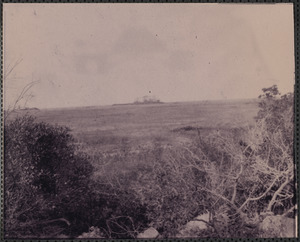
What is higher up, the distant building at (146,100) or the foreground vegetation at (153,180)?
the distant building at (146,100)

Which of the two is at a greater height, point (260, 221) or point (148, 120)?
point (148, 120)

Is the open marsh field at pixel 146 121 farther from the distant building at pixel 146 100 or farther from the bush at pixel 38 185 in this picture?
the bush at pixel 38 185

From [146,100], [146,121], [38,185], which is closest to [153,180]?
[146,121]

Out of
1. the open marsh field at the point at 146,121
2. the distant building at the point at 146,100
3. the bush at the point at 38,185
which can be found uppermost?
the distant building at the point at 146,100

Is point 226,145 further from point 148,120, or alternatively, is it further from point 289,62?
point 289,62

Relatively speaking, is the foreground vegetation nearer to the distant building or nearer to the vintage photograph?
the vintage photograph

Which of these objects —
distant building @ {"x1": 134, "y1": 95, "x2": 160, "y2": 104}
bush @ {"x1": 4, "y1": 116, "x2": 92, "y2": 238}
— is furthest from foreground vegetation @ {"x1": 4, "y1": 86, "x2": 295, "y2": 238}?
distant building @ {"x1": 134, "y1": 95, "x2": 160, "y2": 104}

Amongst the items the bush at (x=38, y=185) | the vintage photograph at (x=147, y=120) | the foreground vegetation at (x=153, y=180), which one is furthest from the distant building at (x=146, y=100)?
the bush at (x=38, y=185)

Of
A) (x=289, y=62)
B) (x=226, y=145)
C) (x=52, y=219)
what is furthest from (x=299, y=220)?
(x=52, y=219)
